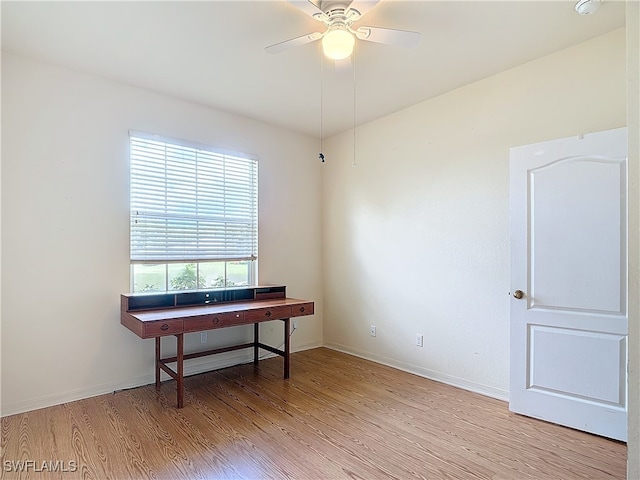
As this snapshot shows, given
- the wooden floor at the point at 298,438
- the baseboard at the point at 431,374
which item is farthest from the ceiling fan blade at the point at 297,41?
the baseboard at the point at 431,374

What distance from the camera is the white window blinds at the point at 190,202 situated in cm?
339

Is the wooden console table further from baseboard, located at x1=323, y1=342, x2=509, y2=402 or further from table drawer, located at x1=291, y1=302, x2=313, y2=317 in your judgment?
baseboard, located at x1=323, y1=342, x2=509, y2=402

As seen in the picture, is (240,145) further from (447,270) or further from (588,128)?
(588,128)

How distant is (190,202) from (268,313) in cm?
139

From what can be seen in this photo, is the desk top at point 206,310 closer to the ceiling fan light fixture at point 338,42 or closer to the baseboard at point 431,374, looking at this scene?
the baseboard at point 431,374

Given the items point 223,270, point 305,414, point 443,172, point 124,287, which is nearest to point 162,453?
point 305,414

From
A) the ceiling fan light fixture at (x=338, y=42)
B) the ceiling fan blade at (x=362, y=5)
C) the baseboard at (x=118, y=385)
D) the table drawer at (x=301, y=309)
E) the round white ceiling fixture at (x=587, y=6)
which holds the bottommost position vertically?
the baseboard at (x=118, y=385)

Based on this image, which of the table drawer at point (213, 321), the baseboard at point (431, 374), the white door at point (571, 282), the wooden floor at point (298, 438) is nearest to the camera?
the wooden floor at point (298, 438)

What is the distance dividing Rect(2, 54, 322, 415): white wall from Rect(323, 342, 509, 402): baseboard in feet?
5.90

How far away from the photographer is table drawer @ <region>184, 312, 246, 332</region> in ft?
9.81

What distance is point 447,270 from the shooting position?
3506 millimetres

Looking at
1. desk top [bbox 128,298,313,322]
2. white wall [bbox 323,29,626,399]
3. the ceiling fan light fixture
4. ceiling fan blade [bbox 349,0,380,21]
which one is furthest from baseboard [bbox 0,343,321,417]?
ceiling fan blade [bbox 349,0,380,21]

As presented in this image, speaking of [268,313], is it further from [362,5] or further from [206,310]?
[362,5]

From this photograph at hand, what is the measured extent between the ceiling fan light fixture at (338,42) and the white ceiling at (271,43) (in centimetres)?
29
